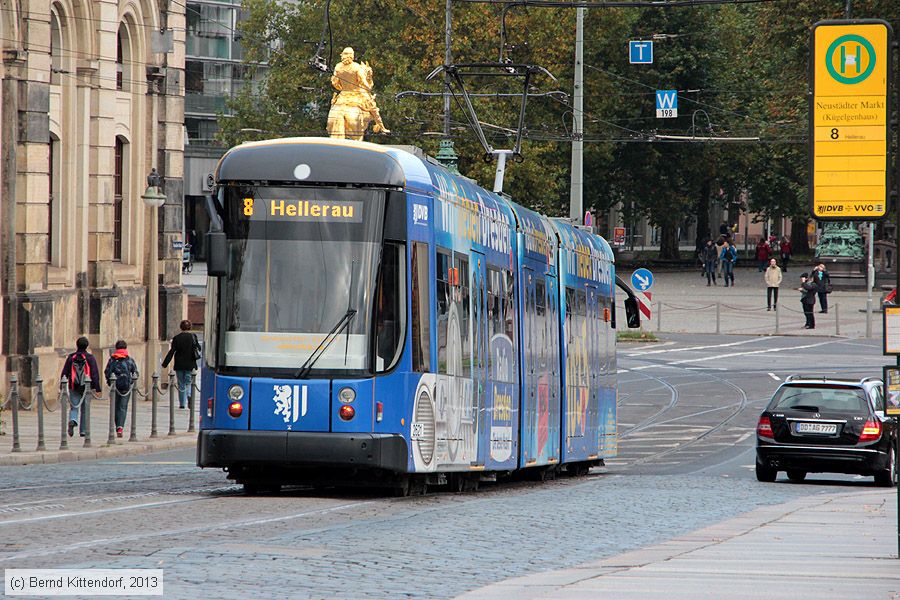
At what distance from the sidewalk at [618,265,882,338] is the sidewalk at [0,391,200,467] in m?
24.2

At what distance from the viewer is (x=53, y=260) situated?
3347 cm

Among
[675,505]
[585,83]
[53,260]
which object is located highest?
[585,83]

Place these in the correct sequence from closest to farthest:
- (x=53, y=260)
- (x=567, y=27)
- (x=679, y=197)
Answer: (x=53, y=260) → (x=567, y=27) → (x=679, y=197)

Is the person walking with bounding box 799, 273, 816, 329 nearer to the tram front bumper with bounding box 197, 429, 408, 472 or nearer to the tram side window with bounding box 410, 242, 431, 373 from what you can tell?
the tram side window with bounding box 410, 242, 431, 373

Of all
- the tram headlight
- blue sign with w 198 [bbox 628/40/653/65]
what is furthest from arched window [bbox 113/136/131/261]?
the tram headlight

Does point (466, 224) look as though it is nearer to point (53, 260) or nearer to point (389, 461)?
point (389, 461)

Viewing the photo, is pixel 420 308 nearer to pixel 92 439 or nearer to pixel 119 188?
pixel 92 439

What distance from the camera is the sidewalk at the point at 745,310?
53.0 meters

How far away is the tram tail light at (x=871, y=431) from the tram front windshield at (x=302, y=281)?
370 inches

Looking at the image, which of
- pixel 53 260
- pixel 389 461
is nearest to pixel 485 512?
pixel 389 461

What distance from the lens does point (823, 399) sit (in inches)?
882

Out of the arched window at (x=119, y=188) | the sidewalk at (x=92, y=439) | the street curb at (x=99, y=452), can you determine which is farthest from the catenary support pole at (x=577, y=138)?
the street curb at (x=99, y=452)

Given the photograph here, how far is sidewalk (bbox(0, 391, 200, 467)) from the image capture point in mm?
22812

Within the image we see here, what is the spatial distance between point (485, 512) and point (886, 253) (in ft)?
172
